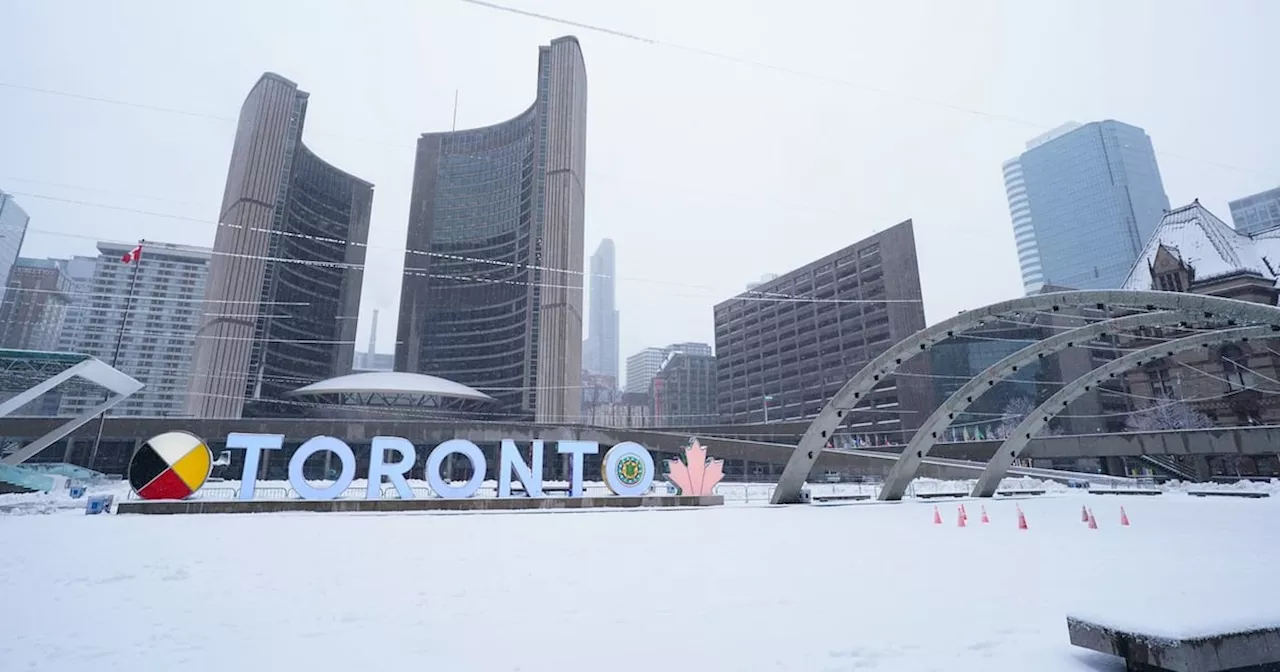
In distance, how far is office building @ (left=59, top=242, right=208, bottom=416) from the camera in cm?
17350

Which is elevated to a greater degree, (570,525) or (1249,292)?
(1249,292)

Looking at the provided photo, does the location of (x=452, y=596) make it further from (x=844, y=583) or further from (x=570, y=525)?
(x=570, y=525)

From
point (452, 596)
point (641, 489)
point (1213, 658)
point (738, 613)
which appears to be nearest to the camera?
point (1213, 658)

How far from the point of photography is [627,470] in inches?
1093

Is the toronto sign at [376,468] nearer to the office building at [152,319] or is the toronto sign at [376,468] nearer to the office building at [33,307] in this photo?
the office building at [33,307]

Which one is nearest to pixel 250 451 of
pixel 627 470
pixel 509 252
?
pixel 627 470

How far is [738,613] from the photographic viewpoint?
7.04m

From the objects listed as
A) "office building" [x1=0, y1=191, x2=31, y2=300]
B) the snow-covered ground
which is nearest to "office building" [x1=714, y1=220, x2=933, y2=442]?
the snow-covered ground

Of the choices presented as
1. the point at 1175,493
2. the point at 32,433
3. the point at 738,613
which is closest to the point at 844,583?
the point at 738,613

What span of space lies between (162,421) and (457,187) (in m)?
103

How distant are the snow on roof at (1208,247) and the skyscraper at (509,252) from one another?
292 feet

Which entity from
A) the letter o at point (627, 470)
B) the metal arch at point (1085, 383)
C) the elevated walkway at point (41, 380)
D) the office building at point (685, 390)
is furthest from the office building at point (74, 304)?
the metal arch at point (1085, 383)

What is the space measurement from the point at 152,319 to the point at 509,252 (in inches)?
5460

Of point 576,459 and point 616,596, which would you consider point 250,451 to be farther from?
point 616,596
